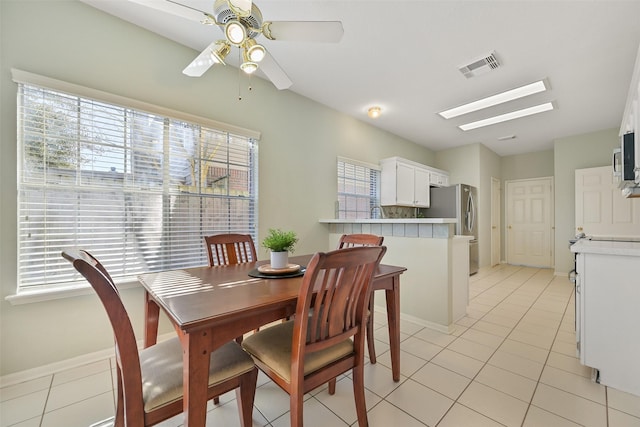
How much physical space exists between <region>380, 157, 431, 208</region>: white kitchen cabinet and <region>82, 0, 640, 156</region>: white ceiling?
3.06 feet

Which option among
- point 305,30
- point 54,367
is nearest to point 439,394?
point 305,30

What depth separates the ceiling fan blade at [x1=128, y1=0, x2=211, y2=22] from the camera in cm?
137

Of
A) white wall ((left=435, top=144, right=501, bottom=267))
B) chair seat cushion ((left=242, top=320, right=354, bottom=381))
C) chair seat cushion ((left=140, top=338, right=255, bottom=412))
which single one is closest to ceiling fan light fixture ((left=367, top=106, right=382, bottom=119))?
white wall ((left=435, top=144, right=501, bottom=267))

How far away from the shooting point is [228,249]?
7.17 feet

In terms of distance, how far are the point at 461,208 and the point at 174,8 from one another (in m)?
4.92

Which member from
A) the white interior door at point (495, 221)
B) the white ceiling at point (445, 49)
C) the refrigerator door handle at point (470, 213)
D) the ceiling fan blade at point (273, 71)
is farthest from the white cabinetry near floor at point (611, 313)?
the white interior door at point (495, 221)

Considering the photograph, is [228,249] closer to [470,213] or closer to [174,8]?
[174,8]

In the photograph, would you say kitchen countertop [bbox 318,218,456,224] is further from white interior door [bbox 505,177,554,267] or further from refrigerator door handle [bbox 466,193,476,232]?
white interior door [bbox 505,177,554,267]

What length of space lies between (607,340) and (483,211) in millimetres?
4242

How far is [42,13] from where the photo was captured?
184 cm

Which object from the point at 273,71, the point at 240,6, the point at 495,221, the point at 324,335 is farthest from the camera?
the point at 495,221

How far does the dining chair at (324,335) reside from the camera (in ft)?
3.60

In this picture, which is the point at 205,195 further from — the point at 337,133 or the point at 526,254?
the point at 526,254

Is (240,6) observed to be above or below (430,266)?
above
